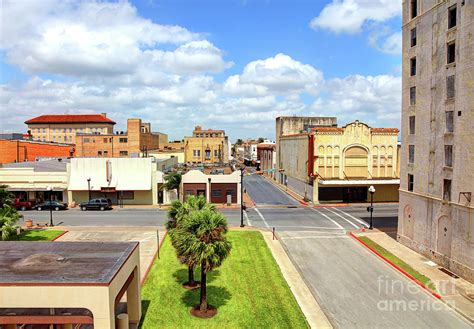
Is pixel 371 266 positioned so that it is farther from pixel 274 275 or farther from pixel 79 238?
pixel 79 238

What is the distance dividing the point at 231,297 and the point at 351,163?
39.8 metres

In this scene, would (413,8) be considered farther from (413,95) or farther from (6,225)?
(6,225)

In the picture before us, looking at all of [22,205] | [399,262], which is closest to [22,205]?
[22,205]

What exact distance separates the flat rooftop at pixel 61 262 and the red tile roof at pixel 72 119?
431 feet

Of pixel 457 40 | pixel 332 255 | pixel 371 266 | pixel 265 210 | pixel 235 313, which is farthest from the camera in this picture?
pixel 265 210

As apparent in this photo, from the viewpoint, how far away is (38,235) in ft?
119

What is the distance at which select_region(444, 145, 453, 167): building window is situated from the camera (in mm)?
26828

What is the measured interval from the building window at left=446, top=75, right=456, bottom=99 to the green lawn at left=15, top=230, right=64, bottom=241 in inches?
1467

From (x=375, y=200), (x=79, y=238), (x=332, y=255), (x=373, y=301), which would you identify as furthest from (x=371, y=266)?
(x=375, y=200)

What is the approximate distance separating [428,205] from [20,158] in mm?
78234

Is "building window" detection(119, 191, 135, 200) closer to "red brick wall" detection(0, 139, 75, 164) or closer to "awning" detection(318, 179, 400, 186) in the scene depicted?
"awning" detection(318, 179, 400, 186)

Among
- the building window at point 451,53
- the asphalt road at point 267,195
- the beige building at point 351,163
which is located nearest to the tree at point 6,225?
the asphalt road at point 267,195

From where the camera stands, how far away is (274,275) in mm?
25938

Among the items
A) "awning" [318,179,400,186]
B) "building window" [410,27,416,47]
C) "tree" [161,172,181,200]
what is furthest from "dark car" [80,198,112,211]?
"building window" [410,27,416,47]
